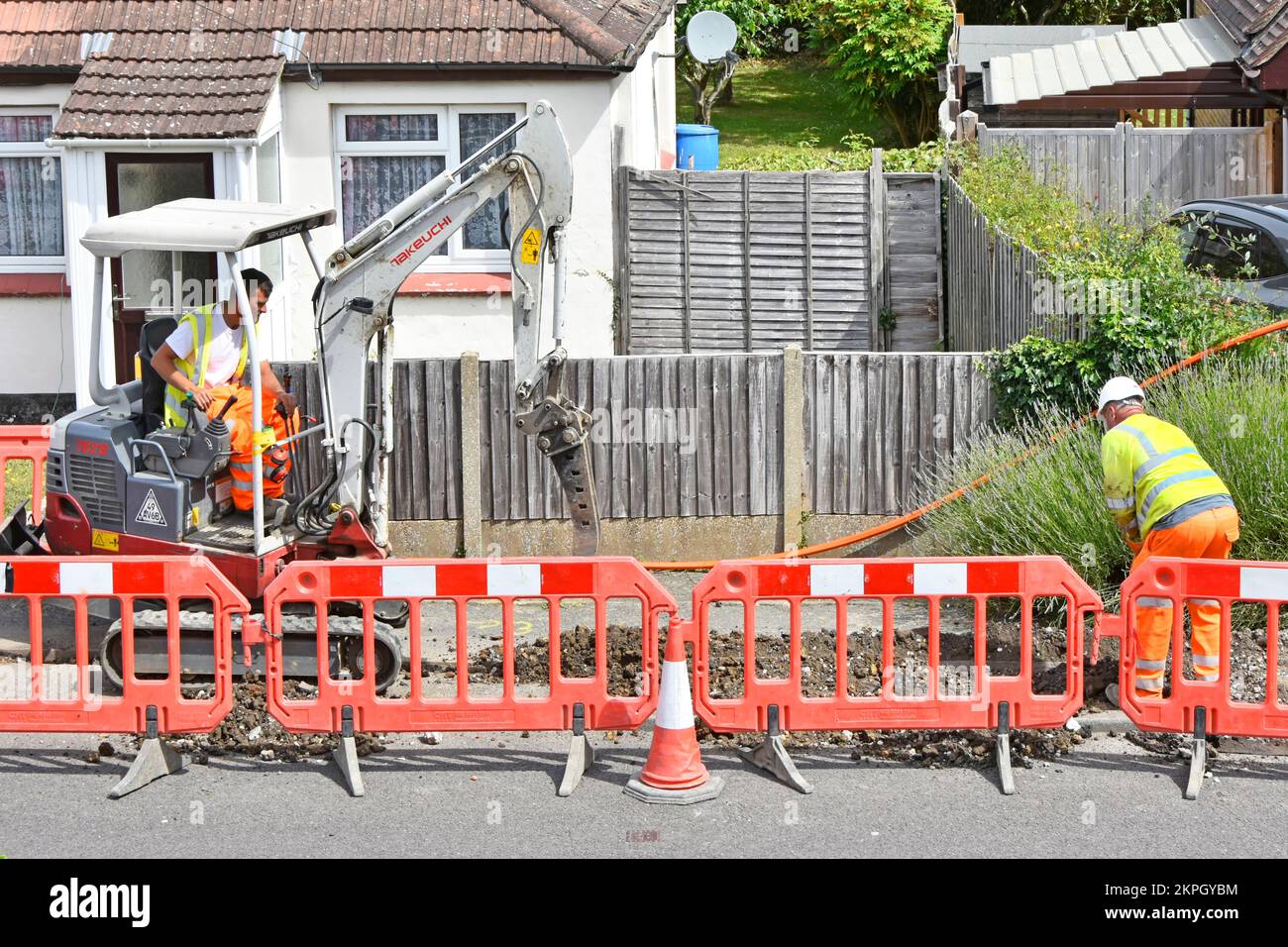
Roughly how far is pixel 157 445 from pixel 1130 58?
645 inches

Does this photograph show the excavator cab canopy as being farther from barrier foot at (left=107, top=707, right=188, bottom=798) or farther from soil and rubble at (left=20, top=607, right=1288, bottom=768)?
barrier foot at (left=107, top=707, right=188, bottom=798)

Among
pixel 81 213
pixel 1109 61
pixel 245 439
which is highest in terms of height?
pixel 1109 61

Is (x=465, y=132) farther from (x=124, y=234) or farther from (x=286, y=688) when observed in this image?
(x=286, y=688)

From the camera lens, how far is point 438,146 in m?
15.9

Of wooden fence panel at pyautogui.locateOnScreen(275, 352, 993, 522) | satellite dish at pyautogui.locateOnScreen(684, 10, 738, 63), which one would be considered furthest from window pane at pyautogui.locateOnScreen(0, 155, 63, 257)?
satellite dish at pyautogui.locateOnScreen(684, 10, 738, 63)

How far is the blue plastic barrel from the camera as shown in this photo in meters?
20.4

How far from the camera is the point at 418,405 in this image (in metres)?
12.4

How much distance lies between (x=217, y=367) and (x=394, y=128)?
6.65 metres

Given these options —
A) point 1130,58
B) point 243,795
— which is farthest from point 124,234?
point 1130,58

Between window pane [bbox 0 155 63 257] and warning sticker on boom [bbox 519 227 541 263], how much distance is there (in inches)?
309

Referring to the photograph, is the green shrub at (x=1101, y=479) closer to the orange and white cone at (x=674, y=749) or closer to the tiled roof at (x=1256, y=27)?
the orange and white cone at (x=674, y=749)

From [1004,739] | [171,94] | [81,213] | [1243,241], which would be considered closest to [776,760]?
[1004,739]

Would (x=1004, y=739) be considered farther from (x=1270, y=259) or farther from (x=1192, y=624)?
(x=1270, y=259)

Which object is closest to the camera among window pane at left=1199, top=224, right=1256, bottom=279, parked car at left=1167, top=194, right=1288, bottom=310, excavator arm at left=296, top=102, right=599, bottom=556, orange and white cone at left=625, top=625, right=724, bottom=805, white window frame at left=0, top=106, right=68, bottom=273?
orange and white cone at left=625, top=625, right=724, bottom=805
